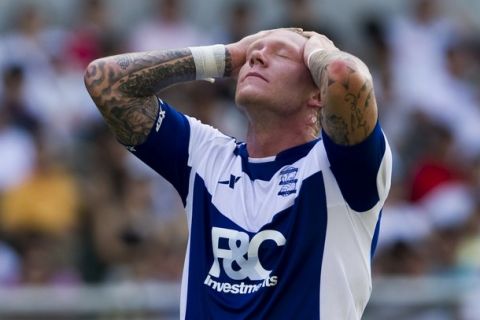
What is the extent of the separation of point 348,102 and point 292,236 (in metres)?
0.61

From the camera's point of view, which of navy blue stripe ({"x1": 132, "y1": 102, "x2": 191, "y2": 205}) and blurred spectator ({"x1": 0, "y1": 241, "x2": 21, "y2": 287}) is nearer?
navy blue stripe ({"x1": 132, "y1": 102, "x2": 191, "y2": 205})

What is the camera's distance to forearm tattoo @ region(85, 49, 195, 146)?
19.3 feet

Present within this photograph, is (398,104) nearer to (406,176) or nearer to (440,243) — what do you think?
(406,176)

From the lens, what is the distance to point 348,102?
5.19 m

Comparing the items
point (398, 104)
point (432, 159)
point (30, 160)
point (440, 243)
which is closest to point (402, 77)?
point (398, 104)

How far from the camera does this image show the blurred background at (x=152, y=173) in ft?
34.1

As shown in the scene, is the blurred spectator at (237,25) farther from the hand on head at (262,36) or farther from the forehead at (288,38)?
the forehead at (288,38)

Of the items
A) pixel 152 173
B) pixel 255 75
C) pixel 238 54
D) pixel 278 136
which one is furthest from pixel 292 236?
pixel 152 173

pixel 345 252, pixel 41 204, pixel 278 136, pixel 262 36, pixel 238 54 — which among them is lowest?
pixel 41 204

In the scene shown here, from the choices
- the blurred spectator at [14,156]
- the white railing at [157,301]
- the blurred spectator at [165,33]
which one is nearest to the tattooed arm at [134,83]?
the white railing at [157,301]

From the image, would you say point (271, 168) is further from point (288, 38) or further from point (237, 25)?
point (237, 25)

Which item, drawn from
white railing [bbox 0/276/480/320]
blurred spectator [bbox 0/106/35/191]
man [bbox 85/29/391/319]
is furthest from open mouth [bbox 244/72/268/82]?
blurred spectator [bbox 0/106/35/191]

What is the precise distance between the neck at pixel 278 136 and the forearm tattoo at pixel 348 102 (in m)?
0.44

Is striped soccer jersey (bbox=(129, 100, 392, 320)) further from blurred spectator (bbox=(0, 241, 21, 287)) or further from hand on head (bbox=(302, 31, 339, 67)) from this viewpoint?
blurred spectator (bbox=(0, 241, 21, 287))
